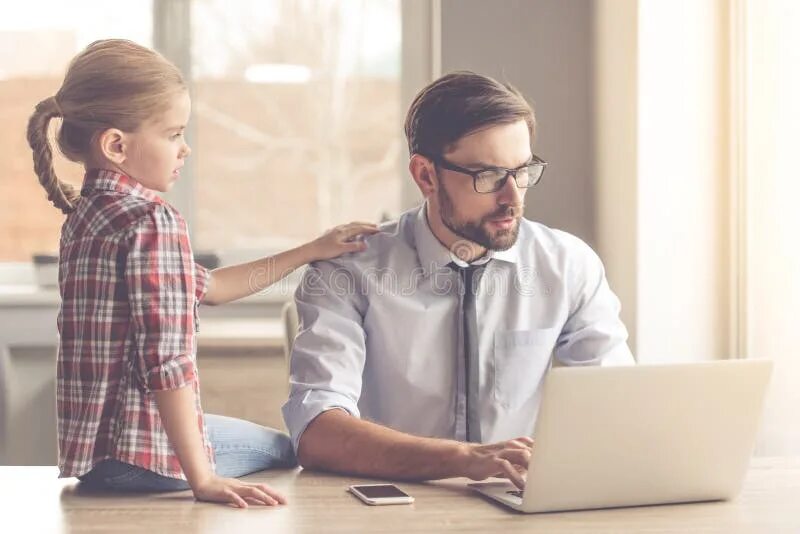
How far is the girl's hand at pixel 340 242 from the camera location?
6.45 ft

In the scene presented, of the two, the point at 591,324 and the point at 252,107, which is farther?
the point at 252,107

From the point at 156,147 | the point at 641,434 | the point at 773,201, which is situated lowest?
the point at 641,434

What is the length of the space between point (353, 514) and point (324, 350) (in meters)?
0.57

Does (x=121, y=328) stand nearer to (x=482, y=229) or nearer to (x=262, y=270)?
(x=262, y=270)

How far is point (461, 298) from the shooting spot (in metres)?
1.99

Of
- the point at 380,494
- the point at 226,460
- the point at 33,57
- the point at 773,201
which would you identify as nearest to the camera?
the point at 380,494

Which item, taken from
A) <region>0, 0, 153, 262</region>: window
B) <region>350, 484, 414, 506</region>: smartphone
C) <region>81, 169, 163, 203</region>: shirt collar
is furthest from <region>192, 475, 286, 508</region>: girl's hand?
<region>0, 0, 153, 262</region>: window

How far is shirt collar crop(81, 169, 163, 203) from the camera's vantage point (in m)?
1.47

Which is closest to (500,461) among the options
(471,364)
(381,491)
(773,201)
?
(381,491)

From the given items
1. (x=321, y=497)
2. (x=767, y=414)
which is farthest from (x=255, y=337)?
(x=321, y=497)

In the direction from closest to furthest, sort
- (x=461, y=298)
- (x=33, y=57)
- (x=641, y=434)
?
(x=641, y=434), (x=461, y=298), (x=33, y=57)

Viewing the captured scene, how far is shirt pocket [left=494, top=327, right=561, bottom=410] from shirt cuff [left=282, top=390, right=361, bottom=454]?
32 cm

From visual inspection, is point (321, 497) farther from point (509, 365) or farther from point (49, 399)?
point (49, 399)

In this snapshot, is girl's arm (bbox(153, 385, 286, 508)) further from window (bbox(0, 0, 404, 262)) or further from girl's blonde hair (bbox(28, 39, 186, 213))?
window (bbox(0, 0, 404, 262))
